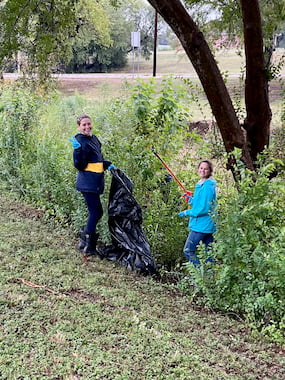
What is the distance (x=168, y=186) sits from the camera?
18.2 feet

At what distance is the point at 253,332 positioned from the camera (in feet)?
11.8

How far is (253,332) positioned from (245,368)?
0.59 metres

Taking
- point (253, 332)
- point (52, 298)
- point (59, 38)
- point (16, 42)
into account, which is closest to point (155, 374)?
point (253, 332)

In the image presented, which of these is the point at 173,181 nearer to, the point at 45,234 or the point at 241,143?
the point at 241,143

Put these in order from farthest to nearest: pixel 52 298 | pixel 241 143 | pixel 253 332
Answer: pixel 241 143 → pixel 52 298 → pixel 253 332

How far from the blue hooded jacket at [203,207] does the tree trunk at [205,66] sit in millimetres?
1197

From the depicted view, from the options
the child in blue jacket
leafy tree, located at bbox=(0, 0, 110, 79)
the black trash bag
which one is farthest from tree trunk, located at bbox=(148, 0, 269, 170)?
leafy tree, located at bbox=(0, 0, 110, 79)

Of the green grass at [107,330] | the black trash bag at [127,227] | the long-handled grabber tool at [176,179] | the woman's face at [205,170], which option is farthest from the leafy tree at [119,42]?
the green grass at [107,330]

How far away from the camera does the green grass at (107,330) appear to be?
9.45ft

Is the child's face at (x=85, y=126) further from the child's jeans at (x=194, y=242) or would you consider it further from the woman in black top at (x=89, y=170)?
the child's jeans at (x=194, y=242)

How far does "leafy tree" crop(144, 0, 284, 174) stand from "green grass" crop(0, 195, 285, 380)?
2.18 meters

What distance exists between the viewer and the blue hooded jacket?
4457 mm

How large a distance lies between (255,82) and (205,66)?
1.31 metres

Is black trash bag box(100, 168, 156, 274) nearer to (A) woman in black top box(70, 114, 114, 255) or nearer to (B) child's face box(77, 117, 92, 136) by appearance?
(A) woman in black top box(70, 114, 114, 255)
